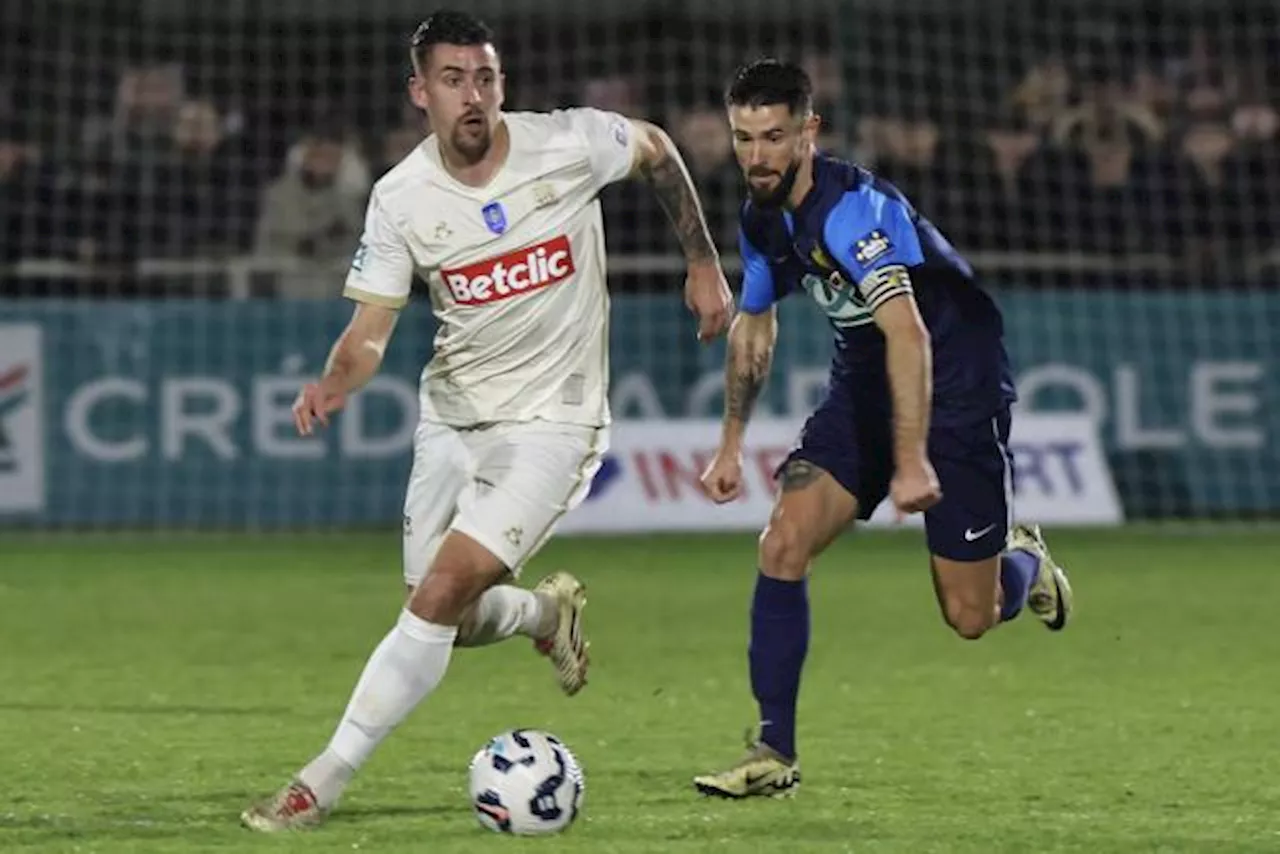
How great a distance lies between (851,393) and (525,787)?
1591 mm

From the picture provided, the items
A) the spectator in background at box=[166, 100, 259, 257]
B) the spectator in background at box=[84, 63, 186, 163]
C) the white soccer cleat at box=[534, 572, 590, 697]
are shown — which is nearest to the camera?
the white soccer cleat at box=[534, 572, 590, 697]

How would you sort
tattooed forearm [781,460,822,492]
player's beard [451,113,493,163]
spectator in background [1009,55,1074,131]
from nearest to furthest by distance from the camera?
player's beard [451,113,493,163] → tattooed forearm [781,460,822,492] → spectator in background [1009,55,1074,131]

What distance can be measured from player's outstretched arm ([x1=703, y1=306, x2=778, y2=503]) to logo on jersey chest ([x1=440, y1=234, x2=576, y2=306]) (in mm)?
623

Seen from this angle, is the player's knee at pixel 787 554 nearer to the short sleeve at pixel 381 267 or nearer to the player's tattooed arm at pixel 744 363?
the player's tattooed arm at pixel 744 363

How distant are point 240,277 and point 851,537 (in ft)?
12.1

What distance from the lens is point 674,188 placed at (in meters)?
7.45

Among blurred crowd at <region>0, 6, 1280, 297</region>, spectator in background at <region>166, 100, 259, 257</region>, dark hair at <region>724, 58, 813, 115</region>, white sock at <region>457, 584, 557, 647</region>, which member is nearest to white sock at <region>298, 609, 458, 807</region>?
white sock at <region>457, 584, 557, 647</region>

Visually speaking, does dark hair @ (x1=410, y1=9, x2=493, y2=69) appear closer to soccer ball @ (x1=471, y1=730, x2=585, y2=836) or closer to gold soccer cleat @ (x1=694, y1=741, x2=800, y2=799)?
soccer ball @ (x1=471, y1=730, x2=585, y2=836)

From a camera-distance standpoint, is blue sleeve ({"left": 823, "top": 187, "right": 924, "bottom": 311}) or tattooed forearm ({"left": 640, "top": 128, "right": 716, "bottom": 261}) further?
tattooed forearm ({"left": 640, "top": 128, "right": 716, "bottom": 261})

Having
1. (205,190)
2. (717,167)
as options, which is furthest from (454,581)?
(205,190)

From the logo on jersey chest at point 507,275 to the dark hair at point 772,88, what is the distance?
1.93 feet

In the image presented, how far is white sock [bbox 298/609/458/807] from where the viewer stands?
6.56 meters

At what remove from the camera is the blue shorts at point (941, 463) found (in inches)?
295

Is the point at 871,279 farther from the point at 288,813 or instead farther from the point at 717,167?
the point at 717,167
